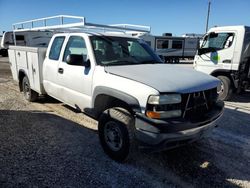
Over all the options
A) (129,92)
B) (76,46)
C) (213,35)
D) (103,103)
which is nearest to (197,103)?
(129,92)

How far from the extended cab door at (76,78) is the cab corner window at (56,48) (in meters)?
0.28

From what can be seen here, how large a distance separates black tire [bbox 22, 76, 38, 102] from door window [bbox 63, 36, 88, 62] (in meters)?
2.37

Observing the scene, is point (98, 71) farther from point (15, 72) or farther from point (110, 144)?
point (15, 72)

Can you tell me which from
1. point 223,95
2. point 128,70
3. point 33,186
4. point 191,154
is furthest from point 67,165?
point 223,95

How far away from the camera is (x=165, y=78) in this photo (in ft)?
10.0

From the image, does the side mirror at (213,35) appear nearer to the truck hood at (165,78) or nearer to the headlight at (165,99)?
the truck hood at (165,78)

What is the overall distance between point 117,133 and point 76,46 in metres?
1.99

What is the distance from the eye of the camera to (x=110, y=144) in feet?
11.3

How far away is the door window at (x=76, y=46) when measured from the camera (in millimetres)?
4019

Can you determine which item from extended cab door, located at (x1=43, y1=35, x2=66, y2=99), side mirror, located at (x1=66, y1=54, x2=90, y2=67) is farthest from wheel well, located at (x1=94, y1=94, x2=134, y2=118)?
extended cab door, located at (x1=43, y1=35, x2=66, y2=99)

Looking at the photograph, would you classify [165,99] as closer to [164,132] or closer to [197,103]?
[164,132]

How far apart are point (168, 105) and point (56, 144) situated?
2.17 meters

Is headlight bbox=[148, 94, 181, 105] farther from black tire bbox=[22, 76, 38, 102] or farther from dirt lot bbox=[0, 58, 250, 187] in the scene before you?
black tire bbox=[22, 76, 38, 102]

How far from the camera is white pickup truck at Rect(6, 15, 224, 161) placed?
2.75 metres
